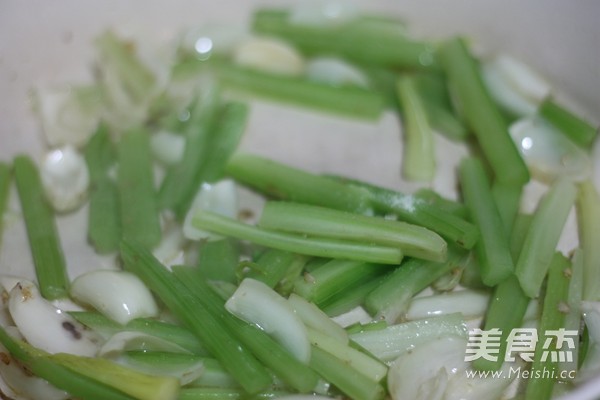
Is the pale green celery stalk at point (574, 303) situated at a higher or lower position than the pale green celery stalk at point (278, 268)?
lower

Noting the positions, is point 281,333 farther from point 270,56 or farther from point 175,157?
point 270,56

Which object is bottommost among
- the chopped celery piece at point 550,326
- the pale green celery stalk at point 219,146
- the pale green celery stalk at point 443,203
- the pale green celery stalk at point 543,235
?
the chopped celery piece at point 550,326

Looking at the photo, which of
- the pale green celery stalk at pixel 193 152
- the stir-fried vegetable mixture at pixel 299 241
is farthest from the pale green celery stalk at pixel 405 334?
the pale green celery stalk at pixel 193 152

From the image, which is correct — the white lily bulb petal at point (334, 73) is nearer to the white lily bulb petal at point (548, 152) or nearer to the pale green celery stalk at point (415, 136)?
the pale green celery stalk at point (415, 136)

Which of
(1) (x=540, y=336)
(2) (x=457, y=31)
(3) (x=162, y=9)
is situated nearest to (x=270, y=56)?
(3) (x=162, y=9)

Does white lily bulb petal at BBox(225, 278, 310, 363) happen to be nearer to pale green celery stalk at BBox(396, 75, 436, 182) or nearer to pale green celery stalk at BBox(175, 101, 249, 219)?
pale green celery stalk at BBox(175, 101, 249, 219)

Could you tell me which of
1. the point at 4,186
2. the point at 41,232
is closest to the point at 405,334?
the point at 41,232

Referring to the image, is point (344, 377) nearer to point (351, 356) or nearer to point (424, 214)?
point (351, 356)
